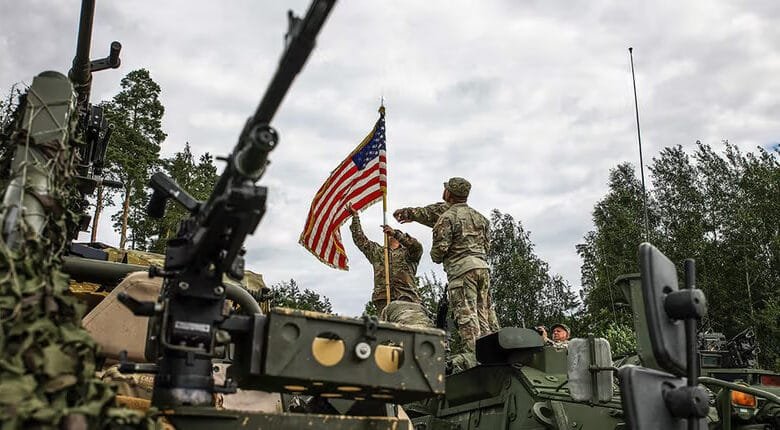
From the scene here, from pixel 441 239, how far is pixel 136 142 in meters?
21.9

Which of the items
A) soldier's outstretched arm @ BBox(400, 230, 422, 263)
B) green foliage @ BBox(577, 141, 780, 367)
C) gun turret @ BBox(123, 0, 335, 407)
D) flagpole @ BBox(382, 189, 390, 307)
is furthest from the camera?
green foliage @ BBox(577, 141, 780, 367)

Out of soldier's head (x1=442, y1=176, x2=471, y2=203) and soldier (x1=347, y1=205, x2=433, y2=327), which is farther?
soldier (x1=347, y1=205, x2=433, y2=327)

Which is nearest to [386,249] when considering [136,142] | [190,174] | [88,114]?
[88,114]

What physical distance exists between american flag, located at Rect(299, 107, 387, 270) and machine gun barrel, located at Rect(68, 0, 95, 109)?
14.5 feet

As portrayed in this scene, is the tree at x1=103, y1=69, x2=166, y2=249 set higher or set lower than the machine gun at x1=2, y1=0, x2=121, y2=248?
higher

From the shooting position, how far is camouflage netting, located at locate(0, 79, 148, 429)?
229cm

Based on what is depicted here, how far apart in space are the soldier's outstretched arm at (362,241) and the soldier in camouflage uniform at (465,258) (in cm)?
173

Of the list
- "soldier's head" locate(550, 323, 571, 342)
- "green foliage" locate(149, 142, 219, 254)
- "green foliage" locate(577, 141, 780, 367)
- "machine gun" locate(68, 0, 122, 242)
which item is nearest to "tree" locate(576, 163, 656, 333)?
"green foliage" locate(577, 141, 780, 367)

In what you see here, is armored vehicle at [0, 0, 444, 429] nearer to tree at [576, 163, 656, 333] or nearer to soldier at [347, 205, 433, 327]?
soldier at [347, 205, 433, 327]

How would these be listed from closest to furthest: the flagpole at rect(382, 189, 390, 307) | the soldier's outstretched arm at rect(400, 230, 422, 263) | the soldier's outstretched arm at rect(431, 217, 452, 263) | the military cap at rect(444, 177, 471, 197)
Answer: the soldier's outstretched arm at rect(431, 217, 452, 263) < the military cap at rect(444, 177, 471, 197) < the flagpole at rect(382, 189, 390, 307) < the soldier's outstretched arm at rect(400, 230, 422, 263)

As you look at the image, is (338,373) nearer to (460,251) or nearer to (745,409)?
(745,409)

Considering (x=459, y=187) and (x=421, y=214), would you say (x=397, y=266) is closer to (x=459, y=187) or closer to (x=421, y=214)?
(x=421, y=214)

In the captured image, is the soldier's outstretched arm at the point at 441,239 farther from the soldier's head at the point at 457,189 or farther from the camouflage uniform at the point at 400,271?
the camouflage uniform at the point at 400,271

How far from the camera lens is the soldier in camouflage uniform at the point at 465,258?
8.10 m
